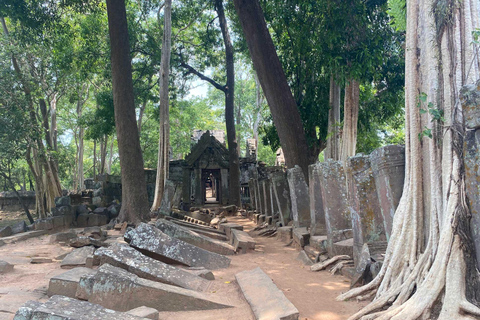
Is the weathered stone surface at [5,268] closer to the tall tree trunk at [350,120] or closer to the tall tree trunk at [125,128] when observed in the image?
the tall tree trunk at [125,128]

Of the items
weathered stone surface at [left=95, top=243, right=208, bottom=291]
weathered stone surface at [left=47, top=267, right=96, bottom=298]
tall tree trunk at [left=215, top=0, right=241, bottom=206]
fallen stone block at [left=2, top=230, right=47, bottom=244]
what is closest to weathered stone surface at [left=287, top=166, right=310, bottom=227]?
weathered stone surface at [left=95, top=243, right=208, bottom=291]

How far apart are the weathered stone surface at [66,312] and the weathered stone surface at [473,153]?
2.45 meters

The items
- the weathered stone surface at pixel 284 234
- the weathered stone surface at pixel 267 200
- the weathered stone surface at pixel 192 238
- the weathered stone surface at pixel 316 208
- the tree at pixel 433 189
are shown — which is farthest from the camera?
the weathered stone surface at pixel 267 200

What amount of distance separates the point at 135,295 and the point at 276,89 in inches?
226

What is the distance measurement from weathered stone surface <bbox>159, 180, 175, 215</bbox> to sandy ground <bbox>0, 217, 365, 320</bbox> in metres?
3.17

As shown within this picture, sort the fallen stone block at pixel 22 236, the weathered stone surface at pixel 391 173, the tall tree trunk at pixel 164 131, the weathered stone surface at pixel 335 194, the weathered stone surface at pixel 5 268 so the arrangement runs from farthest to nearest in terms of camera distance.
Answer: the tall tree trunk at pixel 164 131 < the fallen stone block at pixel 22 236 < the weathered stone surface at pixel 335 194 < the weathered stone surface at pixel 5 268 < the weathered stone surface at pixel 391 173

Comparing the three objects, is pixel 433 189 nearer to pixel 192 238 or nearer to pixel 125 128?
pixel 192 238

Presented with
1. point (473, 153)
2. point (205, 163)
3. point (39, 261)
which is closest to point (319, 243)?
point (473, 153)

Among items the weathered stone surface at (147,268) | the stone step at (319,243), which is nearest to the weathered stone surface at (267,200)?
the stone step at (319,243)

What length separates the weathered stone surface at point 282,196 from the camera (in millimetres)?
8617

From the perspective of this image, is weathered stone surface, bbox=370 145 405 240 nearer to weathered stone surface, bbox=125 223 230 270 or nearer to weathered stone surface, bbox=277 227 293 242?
weathered stone surface, bbox=125 223 230 270

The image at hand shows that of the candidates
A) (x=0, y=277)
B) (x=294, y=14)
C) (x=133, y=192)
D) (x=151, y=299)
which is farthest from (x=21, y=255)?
(x=294, y=14)

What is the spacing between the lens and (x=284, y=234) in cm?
773

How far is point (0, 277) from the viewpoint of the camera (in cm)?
436
